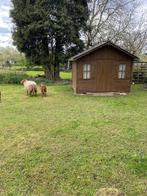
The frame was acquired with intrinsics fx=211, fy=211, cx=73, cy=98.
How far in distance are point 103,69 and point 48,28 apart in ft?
22.8

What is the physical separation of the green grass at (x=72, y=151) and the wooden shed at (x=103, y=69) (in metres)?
4.61

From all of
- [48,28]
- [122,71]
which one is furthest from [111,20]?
[122,71]

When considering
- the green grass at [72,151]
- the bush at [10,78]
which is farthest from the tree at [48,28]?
the green grass at [72,151]

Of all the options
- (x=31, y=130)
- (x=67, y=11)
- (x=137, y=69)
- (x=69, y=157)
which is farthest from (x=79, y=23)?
(x=69, y=157)

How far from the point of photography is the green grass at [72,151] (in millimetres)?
3801

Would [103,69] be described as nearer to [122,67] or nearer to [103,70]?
[103,70]

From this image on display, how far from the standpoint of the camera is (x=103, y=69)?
523 inches

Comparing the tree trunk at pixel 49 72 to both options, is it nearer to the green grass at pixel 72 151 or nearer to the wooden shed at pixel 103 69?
the wooden shed at pixel 103 69

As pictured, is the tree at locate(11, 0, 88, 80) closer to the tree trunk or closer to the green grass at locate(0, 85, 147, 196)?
the tree trunk

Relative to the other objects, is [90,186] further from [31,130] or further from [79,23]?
[79,23]

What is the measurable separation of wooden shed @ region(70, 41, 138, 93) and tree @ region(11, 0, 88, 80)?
18.5 ft

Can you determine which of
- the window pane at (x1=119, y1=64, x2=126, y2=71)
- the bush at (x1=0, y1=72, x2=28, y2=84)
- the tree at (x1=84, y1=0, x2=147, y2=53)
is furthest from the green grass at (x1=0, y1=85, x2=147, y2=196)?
the tree at (x1=84, y1=0, x2=147, y2=53)

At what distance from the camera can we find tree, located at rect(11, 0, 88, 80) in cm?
1736

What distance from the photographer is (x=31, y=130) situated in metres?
6.55
